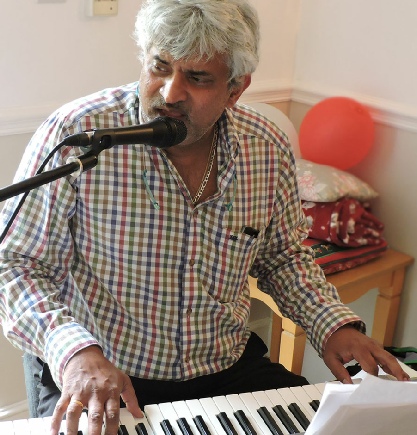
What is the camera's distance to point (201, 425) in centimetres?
116

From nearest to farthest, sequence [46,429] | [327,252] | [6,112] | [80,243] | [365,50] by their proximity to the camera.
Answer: [46,429] → [80,243] → [6,112] → [327,252] → [365,50]

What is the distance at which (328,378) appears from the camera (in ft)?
8.74

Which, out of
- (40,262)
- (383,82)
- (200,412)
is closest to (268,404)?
(200,412)

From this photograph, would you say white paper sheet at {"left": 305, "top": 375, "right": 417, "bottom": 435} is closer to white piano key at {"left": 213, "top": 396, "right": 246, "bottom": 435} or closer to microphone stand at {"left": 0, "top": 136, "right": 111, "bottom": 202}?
white piano key at {"left": 213, "top": 396, "right": 246, "bottom": 435}

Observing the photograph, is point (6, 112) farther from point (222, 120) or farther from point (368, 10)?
point (368, 10)

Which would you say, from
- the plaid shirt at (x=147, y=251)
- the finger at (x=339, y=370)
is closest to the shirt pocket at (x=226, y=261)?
the plaid shirt at (x=147, y=251)

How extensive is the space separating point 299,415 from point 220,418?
0.49 feet

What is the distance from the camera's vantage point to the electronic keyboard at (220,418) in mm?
1131

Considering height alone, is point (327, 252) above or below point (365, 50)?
below

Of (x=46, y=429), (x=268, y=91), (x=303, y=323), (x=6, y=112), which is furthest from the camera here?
(x=268, y=91)

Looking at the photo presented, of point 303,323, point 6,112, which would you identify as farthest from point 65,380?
point 6,112

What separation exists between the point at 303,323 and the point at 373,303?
3.45ft

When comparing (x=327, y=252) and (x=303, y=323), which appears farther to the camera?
(x=327, y=252)

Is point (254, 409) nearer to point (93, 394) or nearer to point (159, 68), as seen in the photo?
point (93, 394)
